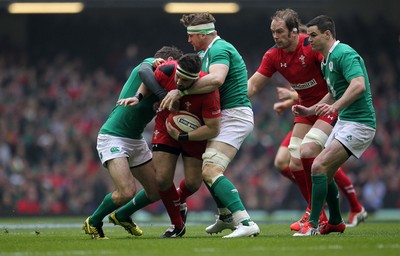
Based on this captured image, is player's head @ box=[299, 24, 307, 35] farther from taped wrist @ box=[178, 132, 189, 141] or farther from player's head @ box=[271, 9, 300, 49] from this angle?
taped wrist @ box=[178, 132, 189, 141]

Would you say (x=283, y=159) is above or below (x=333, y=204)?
above

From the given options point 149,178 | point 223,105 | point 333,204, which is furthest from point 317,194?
point 149,178

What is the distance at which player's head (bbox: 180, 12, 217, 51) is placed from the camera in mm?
10516

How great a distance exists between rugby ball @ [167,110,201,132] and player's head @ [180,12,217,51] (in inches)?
33.8

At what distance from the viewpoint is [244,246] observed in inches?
356

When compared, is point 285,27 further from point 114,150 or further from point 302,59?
point 114,150

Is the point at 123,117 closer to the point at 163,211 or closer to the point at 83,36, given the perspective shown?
the point at 163,211

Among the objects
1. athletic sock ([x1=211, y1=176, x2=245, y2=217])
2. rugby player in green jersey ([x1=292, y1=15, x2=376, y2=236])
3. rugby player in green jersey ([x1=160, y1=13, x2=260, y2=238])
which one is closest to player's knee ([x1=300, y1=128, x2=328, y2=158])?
rugby player in green jersey ([x1=292, y1=15, x2=376, y2=236])

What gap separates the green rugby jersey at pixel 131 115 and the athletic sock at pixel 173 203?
0.77 m

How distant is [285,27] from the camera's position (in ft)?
36.7

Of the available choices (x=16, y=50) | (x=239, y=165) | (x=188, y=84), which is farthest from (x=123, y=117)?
(x=16, y=50)

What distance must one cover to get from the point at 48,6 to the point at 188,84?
1341 centimetres

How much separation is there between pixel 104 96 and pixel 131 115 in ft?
48.0

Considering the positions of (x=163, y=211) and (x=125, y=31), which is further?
(x=125, y=31)
